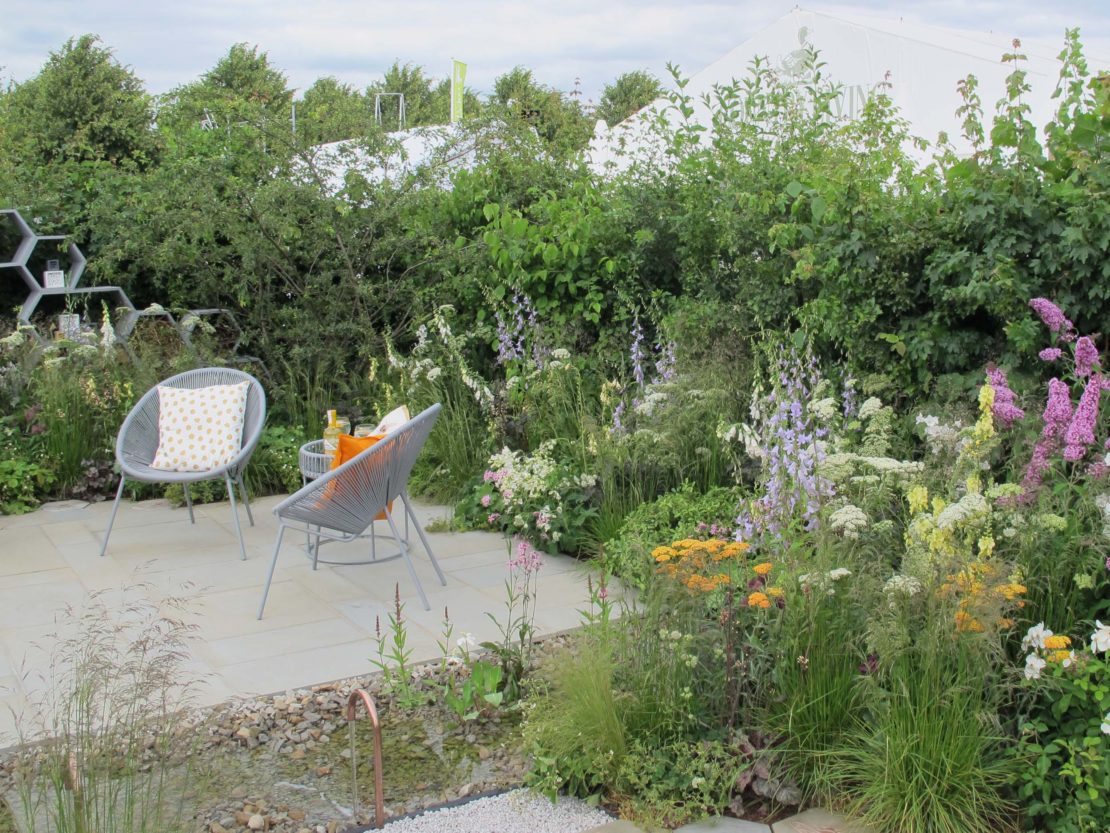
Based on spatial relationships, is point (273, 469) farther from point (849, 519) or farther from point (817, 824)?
point (817, 824)

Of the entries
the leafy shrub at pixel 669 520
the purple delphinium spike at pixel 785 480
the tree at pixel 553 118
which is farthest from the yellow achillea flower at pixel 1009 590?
the tree at pixel 553 118

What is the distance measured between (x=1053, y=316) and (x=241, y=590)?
3.59 meters

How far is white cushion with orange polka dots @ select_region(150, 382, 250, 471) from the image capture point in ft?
18.5

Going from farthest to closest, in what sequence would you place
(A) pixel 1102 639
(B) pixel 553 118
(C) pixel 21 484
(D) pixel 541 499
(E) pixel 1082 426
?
1. (B) pixel 553 118
2. (C) pixel 21 484
3. (D) pixel 541 499
4. (E) pixel 1082 426
5. (A) pixel 1102 639

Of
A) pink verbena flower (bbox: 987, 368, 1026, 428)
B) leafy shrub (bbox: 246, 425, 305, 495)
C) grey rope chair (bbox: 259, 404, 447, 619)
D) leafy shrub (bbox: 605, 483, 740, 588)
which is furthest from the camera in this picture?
leafy shrub (bbox: 246, 425, 305, 495)

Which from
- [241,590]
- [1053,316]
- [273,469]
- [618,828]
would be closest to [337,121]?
[273,469]

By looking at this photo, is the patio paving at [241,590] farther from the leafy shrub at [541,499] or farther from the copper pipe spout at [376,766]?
the copper pipe spout at [376,766]

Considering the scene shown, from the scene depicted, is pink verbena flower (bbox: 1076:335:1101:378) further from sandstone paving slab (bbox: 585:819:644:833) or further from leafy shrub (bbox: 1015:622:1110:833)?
sandstone paving slab (bbox: 585:819:644:833)

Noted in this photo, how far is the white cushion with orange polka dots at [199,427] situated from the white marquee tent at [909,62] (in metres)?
3.40

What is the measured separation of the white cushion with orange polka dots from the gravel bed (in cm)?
314

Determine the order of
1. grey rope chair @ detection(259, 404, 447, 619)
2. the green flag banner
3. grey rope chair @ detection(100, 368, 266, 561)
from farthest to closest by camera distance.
Result: the green flag banner, grey rope chair @ detection(100, 368, 266, 561), grey rope chair @ detection(259, 404, 447, 619)

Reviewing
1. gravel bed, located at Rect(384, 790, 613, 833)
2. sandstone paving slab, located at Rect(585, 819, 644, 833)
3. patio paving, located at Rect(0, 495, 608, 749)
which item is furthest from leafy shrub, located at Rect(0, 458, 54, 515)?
sandstone paving slab, located at Rect(585, 819, 644, 833)

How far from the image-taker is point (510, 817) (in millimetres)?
2887

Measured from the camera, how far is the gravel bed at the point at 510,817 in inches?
111
